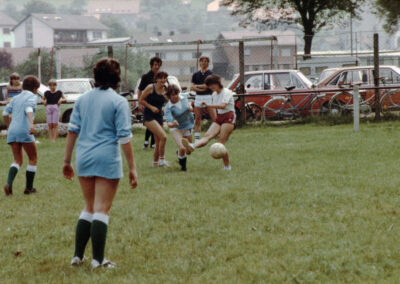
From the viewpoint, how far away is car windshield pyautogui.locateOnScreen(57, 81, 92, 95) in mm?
21188

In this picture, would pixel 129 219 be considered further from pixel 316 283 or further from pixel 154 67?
pixel 154 67

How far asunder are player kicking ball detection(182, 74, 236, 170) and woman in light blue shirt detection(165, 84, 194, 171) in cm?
31

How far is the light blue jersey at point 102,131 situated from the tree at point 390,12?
3521cm

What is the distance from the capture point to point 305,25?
35.5m

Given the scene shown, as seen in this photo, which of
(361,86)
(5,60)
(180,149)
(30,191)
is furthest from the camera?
(5,60)

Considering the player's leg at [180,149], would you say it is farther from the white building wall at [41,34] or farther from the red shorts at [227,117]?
the white building wall at [41,34]

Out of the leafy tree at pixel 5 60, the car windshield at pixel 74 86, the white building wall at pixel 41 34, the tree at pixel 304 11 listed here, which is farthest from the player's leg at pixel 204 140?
the white building wall at pixel 41 34

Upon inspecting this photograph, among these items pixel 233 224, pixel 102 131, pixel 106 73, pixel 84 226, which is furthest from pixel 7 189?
pixel 106 73

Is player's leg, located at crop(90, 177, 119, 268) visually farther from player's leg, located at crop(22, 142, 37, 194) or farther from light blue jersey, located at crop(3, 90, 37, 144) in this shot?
player's leg, located at crop(22, 142, 37, 194)

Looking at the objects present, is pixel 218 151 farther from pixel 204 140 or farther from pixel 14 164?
pixel 14 164

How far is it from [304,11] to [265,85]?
18.5 metres

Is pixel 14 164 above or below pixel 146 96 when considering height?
below

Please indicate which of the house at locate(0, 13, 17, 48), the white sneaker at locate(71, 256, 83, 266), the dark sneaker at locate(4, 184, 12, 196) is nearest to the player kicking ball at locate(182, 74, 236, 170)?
the dark sneaker at locate(4, 184, 12, 196)

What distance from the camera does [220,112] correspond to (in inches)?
409
